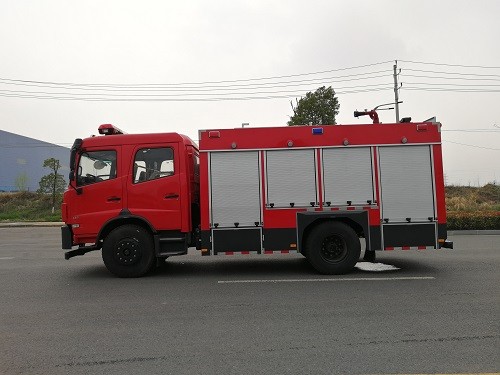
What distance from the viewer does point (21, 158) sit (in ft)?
231

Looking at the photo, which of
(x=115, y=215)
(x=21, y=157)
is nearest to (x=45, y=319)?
(x=115, y=215)

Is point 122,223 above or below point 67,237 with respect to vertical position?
above

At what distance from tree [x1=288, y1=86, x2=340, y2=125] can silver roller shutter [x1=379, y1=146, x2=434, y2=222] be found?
20.0 m

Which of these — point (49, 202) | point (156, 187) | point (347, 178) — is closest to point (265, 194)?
point (347, 178)

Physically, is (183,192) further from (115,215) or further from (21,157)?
(21,157)

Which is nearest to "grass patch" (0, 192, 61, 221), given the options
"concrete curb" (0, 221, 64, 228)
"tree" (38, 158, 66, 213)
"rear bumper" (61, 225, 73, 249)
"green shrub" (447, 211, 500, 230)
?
"tree" (38, 158, 66, 213)

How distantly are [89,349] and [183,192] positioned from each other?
3.88 metres

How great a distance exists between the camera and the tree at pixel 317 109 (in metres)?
27.9

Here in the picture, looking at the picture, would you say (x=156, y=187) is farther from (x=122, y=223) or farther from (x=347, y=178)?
(x=347, y=178)

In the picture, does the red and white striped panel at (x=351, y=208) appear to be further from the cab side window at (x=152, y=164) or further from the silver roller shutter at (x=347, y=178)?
the cab side window at (x=152, y=164)

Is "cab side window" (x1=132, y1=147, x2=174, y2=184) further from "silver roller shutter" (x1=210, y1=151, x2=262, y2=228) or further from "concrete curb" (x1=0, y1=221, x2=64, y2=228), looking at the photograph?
"concrete curb" (x1=0, y1=221, x2=64, y2=228)

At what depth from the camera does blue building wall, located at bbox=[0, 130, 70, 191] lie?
66.4m

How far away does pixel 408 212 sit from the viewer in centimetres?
784

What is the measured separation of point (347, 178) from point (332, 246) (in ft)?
4.28
